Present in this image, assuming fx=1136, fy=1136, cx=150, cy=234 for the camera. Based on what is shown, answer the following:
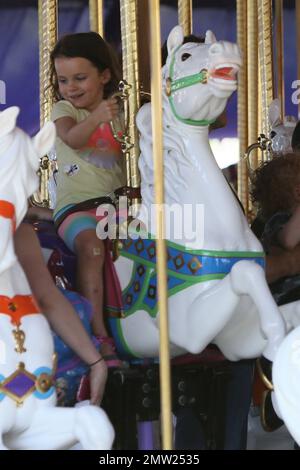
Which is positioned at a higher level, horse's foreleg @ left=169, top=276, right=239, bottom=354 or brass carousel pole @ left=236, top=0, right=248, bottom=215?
brass carousel pole @ left=236, top=0, right=248, bottom=215

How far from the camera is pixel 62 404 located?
337 centimetres

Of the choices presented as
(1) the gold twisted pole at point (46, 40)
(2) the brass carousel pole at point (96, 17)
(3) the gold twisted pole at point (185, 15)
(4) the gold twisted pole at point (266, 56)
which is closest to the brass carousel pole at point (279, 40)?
(4) the gold twisted pole at point (266, 56)

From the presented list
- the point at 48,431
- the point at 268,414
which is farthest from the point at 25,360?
the point at 268,414

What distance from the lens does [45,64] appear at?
5520 mm

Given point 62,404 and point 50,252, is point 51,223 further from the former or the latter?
point 62,404

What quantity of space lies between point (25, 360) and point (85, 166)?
1237mm

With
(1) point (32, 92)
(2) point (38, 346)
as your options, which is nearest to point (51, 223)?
(2) point (38, 346)

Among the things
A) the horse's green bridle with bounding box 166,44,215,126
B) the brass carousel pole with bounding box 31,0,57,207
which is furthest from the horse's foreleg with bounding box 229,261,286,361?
the brass carousel pole with bounding box 31,0,57,207

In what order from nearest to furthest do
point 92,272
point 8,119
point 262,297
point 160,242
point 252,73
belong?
point 8,119, point 160,242, point 262,297, point 92,272, point 252,73

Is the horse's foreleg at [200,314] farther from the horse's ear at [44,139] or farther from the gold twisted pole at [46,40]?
the gold twisted pole at [46,40]

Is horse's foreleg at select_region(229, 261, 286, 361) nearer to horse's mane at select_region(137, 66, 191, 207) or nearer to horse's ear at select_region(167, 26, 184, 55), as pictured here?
horse's mane at select_region(137, 66, 191, 207)

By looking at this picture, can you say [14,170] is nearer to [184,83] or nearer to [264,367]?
[184,83]

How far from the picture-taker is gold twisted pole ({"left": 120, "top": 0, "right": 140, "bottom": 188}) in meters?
4.22

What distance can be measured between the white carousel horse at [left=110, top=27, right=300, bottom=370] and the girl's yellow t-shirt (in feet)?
0.83
